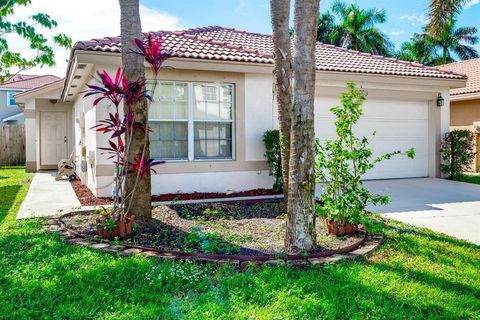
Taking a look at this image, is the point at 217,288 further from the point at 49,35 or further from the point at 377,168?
the point at 49,35

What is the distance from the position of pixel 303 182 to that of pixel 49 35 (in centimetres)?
1043

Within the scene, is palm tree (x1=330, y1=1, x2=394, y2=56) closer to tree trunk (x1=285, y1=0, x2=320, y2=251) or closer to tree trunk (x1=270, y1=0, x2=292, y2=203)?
A: tree trunk (x1=270, y1=0, x2=292, y2=203)

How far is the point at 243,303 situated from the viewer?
11.9 ft

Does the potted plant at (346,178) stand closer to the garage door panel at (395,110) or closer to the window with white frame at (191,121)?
the window with white frame at (191,121)

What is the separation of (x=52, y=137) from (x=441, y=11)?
16.5 m

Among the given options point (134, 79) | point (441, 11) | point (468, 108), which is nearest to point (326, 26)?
point (468, 108)

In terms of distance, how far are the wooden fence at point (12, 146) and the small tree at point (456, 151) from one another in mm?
20996

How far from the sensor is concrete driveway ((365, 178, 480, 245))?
681 cm

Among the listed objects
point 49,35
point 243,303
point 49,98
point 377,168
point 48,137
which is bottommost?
point 243,303

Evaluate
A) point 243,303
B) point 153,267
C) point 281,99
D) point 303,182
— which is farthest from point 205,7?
point 243,303

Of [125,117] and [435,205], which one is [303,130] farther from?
[435,205]

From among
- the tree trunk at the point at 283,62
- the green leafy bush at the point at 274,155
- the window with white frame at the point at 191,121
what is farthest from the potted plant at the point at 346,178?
the window with white frame at the point at 191,121

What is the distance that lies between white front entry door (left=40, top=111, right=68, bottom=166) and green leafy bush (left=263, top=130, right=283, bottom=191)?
11672mm

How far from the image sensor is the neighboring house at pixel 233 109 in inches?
374
